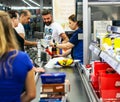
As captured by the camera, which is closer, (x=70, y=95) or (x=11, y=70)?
(x=11, y=70)

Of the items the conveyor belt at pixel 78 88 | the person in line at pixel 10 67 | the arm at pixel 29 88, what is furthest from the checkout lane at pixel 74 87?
the person in line at pixel 10 67

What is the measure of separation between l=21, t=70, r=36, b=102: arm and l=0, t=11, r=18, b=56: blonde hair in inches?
8.2

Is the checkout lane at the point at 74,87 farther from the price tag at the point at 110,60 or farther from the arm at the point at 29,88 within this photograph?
the arm at the point at 29,88

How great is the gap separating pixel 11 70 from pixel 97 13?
2491 millimetres

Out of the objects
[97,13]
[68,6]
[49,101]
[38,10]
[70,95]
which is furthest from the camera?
[38,10]

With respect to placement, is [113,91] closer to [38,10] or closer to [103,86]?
[103,86]

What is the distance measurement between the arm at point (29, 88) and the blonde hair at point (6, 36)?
207 millimetres

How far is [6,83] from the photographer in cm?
182

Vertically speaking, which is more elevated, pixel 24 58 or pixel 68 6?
pixel 68 6

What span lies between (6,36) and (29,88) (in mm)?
371

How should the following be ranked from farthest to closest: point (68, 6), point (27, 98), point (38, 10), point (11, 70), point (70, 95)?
point (38, 10)
point (68, 6)
point (70, 95)
point (27, 98)
point (11, 70)

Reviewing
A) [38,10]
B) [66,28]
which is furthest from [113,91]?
[38,10]

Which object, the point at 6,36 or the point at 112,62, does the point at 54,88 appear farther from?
the point at 6,36

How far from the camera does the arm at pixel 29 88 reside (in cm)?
192
